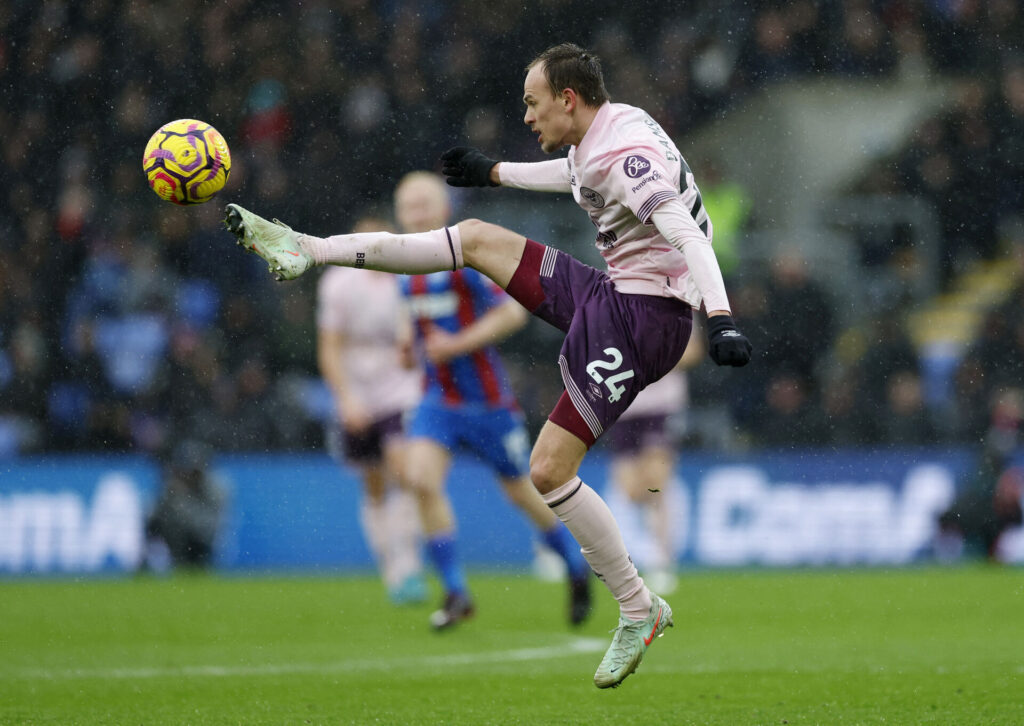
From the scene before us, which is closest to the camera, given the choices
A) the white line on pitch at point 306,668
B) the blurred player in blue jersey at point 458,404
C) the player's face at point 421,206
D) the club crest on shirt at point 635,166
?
the club crest on shirt at point 635,166

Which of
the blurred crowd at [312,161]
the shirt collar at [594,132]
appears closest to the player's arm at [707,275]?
the shirt collar at [594,132]

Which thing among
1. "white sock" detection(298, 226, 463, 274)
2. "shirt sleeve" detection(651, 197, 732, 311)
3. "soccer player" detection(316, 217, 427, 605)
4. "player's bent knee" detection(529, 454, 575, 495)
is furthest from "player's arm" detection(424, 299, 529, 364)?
"shirt sleeve" detection(651, 197, 732, 311)

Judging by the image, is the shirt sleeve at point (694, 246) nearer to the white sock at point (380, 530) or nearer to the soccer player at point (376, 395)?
the soccer player at point (376, 395)

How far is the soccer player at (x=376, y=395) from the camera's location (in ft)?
32.2

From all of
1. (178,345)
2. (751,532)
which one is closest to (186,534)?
(178,345)

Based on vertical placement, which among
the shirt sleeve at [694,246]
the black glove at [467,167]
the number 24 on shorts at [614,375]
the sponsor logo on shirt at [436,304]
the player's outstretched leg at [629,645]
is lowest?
the player's outstretched leg at [629,645]

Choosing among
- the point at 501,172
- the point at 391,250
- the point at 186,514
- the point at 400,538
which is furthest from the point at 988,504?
the point at 391,250

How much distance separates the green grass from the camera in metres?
5.53

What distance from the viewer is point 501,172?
19.9 ft

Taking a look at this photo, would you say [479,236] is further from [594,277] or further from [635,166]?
[635,166]

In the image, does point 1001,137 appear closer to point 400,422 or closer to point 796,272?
point 796,272

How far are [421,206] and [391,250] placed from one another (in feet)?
10.4

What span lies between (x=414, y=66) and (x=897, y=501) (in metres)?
7.14

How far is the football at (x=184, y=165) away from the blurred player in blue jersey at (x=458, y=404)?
2860 mm
